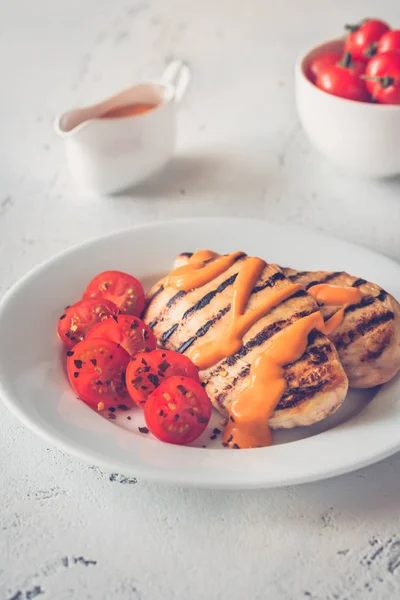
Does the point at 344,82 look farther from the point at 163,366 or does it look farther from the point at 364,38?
the point at 163,366

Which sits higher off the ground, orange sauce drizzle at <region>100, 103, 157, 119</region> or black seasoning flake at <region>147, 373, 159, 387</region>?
orange sauce drizzle at <region>100, 103, 157, 119</region>

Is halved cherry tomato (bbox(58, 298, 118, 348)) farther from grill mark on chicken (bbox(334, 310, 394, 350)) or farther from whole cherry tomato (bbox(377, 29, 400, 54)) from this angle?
whole cherry tomato (bbox(377, 29, 400, 54))

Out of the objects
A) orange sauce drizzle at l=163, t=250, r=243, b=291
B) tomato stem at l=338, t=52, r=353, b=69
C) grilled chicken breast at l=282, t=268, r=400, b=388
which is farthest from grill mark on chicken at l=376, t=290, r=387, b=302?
tomato stem at l=338, t=52, r=353, b=69

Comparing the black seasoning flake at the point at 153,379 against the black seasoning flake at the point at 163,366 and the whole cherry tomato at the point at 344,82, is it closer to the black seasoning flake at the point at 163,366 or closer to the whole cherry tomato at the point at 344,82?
the black seasoning flake at the point at 163,366

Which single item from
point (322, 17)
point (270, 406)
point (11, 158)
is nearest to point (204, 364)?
point (270, 406)

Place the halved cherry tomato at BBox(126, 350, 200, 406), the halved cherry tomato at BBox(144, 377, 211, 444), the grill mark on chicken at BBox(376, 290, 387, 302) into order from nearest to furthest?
1. the halved cherry tomato at BBox(144, 377, 211, 444)
2. the halved cherry tomato at BBox(126, 350, 200, 406)
3. the grill mark on chicken at BBox(376, 290, 387, 302)

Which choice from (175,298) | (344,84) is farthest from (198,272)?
(344,84)
